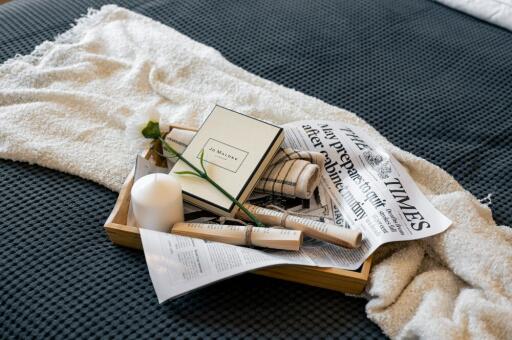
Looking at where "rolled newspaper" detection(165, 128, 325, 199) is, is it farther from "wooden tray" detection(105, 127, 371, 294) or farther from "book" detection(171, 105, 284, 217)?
"wooden tray" detection(105, 127, 371, 294)

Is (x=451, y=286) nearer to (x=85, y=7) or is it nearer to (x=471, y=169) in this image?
(x=471, y=169)

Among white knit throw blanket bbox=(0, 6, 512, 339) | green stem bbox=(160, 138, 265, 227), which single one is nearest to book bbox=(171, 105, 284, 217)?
green stem bbox=(160, 138, 265, 227)

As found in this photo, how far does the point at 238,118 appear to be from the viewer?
94 centimetres

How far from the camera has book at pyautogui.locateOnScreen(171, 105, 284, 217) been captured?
0.85 m

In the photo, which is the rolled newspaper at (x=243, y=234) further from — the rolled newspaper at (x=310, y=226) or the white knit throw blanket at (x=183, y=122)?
the white knit throw blanket at (x=183, y=122)

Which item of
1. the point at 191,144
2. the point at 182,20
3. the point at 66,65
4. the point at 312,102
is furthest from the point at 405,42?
the point at 66,65

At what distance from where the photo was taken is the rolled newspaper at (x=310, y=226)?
2.57ft

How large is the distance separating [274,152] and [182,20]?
578 millimetres

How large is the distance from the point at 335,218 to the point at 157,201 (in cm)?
27

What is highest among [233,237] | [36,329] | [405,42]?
[405,42]

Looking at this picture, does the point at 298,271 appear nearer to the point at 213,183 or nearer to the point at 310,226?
the point at 310,226

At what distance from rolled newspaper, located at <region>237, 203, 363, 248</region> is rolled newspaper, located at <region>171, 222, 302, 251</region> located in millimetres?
22

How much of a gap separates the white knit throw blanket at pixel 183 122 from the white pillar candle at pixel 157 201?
13cm

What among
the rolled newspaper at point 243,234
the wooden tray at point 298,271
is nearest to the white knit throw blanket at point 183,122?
the wooden tray at point 298,271
